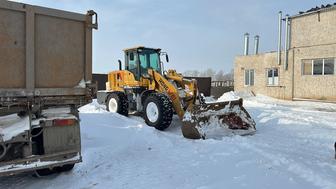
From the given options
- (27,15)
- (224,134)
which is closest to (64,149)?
(27,15)

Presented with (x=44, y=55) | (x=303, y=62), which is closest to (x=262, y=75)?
(x=303, y=62)

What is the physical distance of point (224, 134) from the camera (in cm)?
1009

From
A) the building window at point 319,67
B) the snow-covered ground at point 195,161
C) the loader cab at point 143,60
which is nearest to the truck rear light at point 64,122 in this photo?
the snow-covered ground at point 195,161

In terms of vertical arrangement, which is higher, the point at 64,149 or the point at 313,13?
the point at 313,13

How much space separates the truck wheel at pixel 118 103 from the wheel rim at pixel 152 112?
7.66ft

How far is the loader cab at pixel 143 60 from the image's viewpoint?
43.6 ft

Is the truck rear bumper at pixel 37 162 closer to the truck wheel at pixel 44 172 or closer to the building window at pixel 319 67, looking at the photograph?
the truck wheel at pixel 44 172

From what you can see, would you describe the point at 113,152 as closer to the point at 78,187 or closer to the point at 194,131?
the point at 78,187

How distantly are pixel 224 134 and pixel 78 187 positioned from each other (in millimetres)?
5442

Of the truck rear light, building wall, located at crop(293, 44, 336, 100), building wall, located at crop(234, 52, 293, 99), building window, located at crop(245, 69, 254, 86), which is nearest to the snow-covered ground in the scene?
the truck rear light

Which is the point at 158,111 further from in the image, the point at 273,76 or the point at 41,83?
the point at 273,76

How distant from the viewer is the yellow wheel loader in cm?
1003

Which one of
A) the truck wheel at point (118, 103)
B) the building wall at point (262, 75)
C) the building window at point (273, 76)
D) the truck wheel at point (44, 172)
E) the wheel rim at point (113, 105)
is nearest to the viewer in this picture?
the truck wheel at point (44, 172)

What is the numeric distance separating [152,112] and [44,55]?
650 centimetres
